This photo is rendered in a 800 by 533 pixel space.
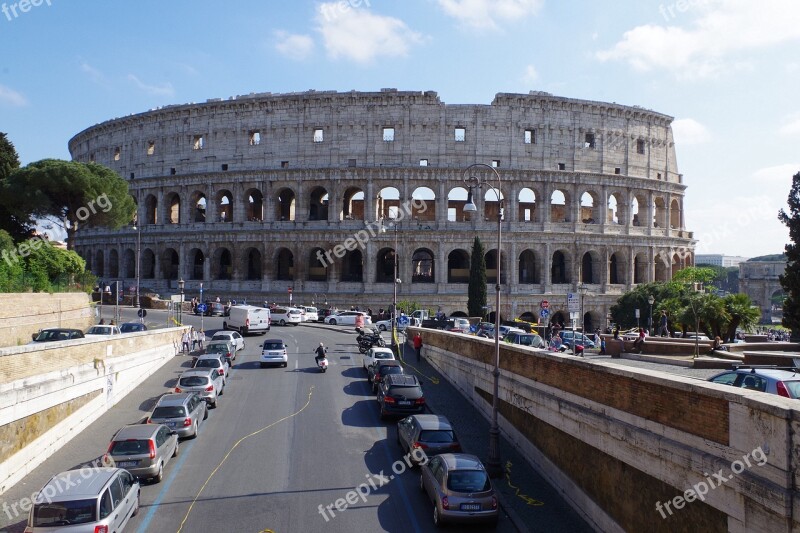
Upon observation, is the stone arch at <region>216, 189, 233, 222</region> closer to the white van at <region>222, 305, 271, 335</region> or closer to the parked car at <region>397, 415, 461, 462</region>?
the white van at <region>222, 305, 271, 335</region>

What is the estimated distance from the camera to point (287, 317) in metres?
50.3

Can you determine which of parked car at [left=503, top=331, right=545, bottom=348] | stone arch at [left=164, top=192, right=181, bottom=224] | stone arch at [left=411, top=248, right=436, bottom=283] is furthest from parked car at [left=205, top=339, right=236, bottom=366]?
stone arch at [left=164, top=192, right=181, bottom=224]

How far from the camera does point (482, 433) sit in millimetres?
20312

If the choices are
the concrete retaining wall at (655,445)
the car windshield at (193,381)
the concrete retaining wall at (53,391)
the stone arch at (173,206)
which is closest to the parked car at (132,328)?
the concrete retaining wall at (53,391)

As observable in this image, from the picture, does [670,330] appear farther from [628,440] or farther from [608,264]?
[628,440]

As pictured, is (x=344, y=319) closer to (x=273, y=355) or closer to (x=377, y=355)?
(x=273, y=355)

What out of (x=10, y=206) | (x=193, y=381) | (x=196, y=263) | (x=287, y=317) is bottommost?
(x=193, y=381)

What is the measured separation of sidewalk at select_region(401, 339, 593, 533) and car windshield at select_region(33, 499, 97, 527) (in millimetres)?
9163

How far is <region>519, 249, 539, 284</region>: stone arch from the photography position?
61.6 meters

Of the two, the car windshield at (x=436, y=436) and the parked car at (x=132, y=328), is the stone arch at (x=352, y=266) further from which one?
the car windshield at (x=436, y=436)

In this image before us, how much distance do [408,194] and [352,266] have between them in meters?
11.0

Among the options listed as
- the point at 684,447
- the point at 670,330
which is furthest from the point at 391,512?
the point at 670,330

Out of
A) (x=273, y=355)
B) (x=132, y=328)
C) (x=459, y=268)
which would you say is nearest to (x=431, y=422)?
(x=273, y=355)

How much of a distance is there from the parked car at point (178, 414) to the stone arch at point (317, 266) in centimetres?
4128
